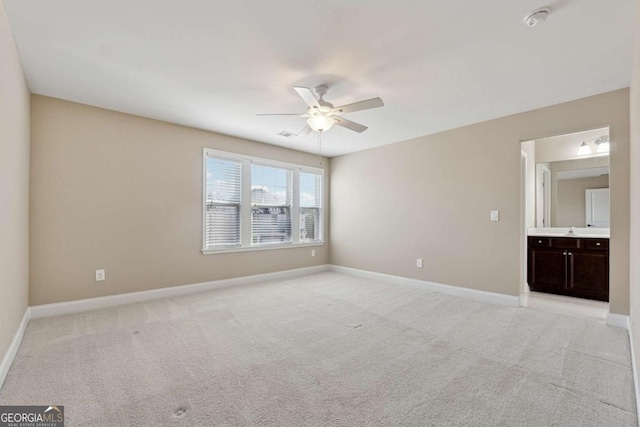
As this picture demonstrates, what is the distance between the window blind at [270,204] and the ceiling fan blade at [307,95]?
249cm

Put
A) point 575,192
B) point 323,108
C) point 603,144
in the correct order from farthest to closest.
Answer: point 575,192 → point 603,144 → point 323,108

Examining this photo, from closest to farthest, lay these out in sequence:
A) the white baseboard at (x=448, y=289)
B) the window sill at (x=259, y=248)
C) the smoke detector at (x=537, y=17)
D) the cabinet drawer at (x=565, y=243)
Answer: the smoke detector at (x=537, y=17) < the white baseboard at (x=448, y=289) < the cabinet drawer at (x=565, y=243) < the window sill at (x=259, y=248)

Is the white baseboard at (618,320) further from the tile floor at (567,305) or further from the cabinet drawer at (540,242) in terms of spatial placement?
the cabinet drawer at (540,242)

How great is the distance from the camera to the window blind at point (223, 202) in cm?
447

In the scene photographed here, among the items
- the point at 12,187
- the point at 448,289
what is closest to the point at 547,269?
the point at 448,289

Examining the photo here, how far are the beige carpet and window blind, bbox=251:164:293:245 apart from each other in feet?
5.97

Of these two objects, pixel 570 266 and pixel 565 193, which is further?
pixel 565 193

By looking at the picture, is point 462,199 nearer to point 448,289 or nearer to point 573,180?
point 448,289

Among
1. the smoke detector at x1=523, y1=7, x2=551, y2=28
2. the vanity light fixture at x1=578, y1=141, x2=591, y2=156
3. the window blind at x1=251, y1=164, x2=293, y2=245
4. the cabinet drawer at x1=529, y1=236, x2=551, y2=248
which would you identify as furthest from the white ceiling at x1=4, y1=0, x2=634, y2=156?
the cabinet drawer at x1=529, y1=236, x2=551, y2=248

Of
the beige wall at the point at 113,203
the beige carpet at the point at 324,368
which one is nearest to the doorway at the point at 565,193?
the beige carpet at the point at 324,368

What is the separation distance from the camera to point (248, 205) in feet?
→ 15.9

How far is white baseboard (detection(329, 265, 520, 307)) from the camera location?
3.72 metres

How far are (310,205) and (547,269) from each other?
410 cm

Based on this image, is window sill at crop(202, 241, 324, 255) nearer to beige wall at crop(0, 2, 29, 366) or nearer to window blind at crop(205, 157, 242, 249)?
window blind at crop(205, 157, 242, 249)
